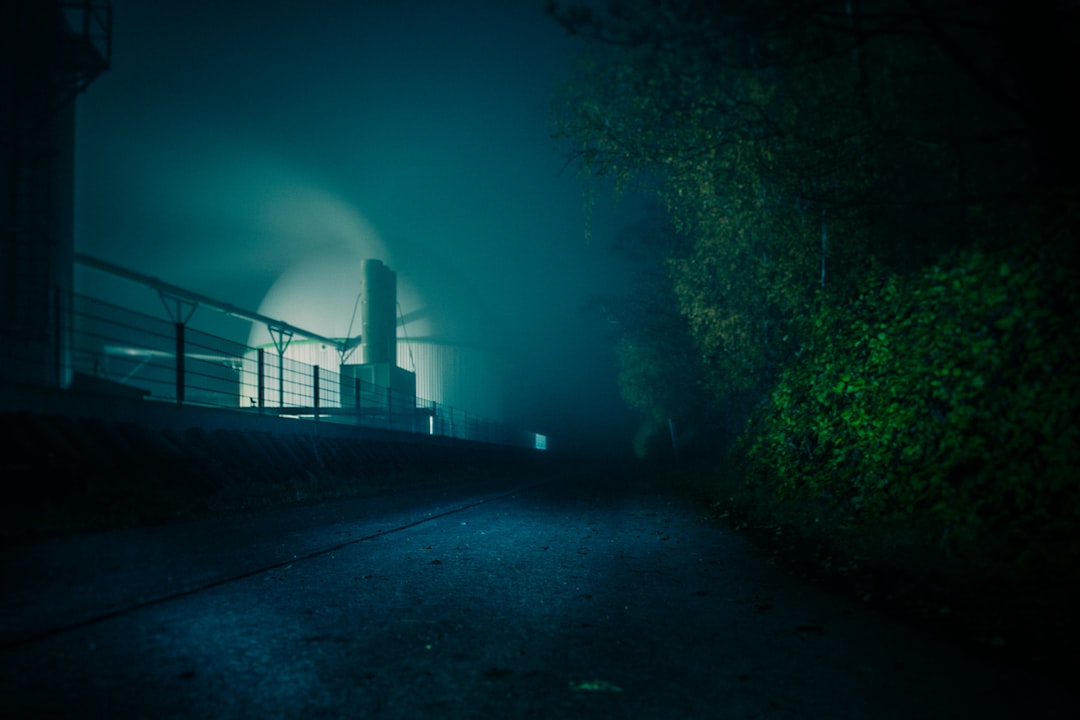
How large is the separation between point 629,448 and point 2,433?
112773 millimetres

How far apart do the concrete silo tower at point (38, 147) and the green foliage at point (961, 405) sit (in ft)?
45.1

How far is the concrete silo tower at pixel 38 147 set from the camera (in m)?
Answer: 13.3

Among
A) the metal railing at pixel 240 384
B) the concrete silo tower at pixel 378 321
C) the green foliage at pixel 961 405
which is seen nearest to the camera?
the green foliage at pixel 961 405

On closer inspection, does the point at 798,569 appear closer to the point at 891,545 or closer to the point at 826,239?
the point at 891,545

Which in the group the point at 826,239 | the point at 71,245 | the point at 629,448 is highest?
the point at 71,245

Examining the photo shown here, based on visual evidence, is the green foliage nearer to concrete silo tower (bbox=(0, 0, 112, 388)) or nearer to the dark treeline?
the dark treeline

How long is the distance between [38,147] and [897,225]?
16225 mm

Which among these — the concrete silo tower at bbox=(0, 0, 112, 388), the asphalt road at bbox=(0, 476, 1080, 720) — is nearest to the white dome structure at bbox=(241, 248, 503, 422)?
the concrete silo tower at bbox=(0, 0, 112, 388)

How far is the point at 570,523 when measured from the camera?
814cm

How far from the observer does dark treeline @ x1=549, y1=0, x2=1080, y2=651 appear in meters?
4.27

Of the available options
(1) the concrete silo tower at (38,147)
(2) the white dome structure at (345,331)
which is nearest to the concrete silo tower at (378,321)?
(2) the white dome structure at (345,331)

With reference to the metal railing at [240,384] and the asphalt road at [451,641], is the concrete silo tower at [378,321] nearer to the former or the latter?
the metal railing at [240,384]

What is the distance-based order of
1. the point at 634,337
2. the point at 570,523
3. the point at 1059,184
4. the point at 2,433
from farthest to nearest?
the point at 634,337 → the point at 570,523 → the point at 2,433 → the point at 1059,184

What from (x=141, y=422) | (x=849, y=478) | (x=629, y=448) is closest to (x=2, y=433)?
(x=141, y=422)
